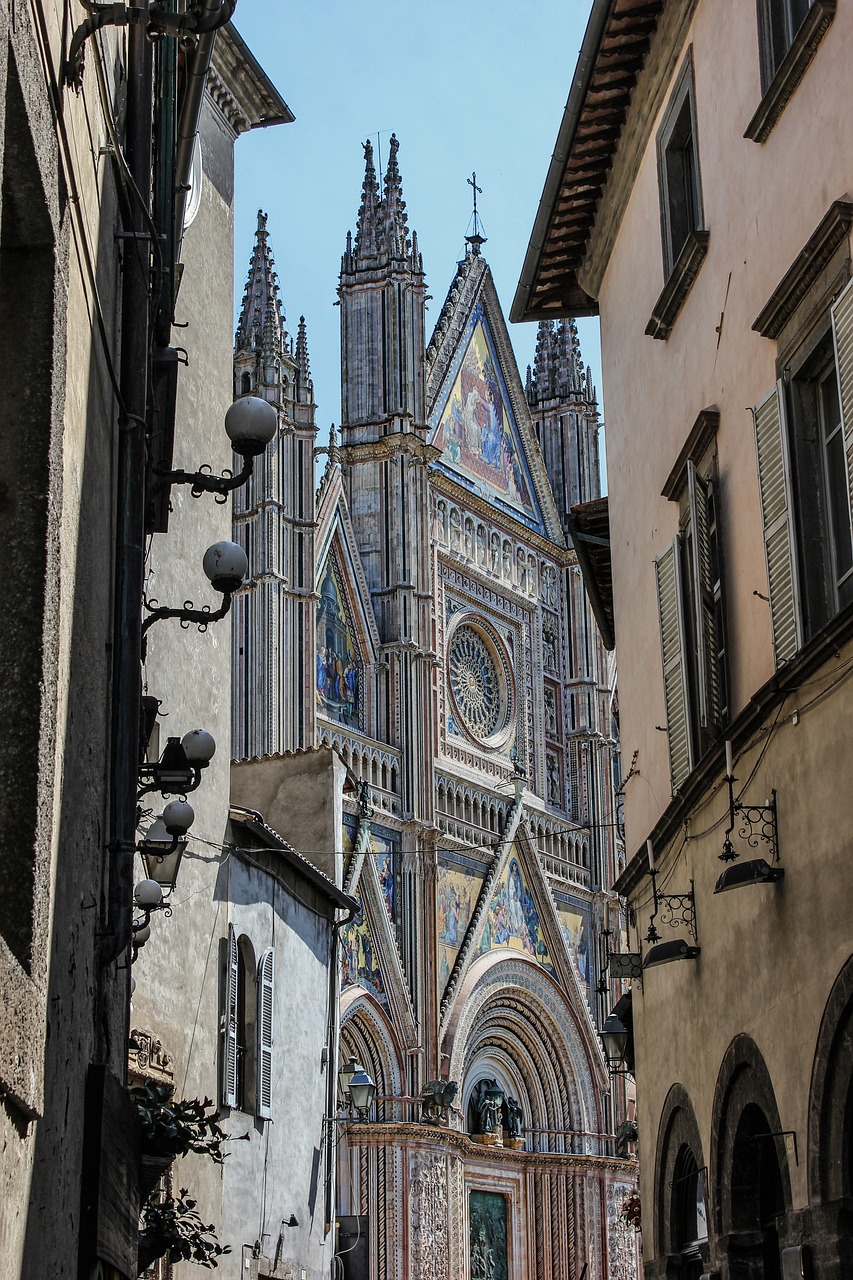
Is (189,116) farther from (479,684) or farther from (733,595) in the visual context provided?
(479,684)

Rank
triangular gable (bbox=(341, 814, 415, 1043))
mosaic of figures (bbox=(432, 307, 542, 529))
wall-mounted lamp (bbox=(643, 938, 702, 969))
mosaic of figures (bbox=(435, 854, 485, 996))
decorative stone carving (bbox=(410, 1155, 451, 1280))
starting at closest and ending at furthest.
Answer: wall-mounted lamp (bbox=(643, 938, 702, 969)), decorative stone carving (bbox=(410, 1155, 451, 1280)), triangular gable (bbox=(341, 814, 415, 1043)), mosaic of figures (bbox=(435, 854, 485, 996)), mosaic of figures (bbox=(432, 307, 542, 529))

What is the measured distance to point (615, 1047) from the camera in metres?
16.0

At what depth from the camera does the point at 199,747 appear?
9586 mm

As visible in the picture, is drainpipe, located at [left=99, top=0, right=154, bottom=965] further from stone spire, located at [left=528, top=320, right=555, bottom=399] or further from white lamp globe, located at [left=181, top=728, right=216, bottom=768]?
stone spire, located at [left=528, top=320, right=555, bottom=399]

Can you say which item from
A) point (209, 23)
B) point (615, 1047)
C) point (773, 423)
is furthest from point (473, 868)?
point (209, 23)

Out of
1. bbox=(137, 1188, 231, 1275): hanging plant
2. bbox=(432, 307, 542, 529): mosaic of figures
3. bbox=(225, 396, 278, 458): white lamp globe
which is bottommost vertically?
bbox=(137, 1188, 231, 1275): hanging plant

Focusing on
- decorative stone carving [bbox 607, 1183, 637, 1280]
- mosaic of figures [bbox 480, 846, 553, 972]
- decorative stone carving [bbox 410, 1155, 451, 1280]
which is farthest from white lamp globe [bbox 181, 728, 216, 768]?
decorative stone carving [bbox 607, 1183, 637, 1280]

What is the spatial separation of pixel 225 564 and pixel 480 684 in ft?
113

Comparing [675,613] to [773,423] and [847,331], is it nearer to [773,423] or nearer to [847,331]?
[773,423]

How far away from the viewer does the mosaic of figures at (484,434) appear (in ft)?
140

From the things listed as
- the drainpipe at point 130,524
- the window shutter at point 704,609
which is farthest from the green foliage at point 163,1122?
the window shutter at point 704,609

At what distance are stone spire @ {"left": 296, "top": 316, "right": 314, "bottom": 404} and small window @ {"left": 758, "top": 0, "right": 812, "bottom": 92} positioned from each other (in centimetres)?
2804

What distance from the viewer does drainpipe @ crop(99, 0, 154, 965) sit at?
24.0 ft

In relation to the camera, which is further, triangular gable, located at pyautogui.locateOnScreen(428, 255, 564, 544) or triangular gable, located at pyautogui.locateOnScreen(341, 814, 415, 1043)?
triangular gable, located at pyautogui.locateOnScreen(428, 255, 564, 544)
